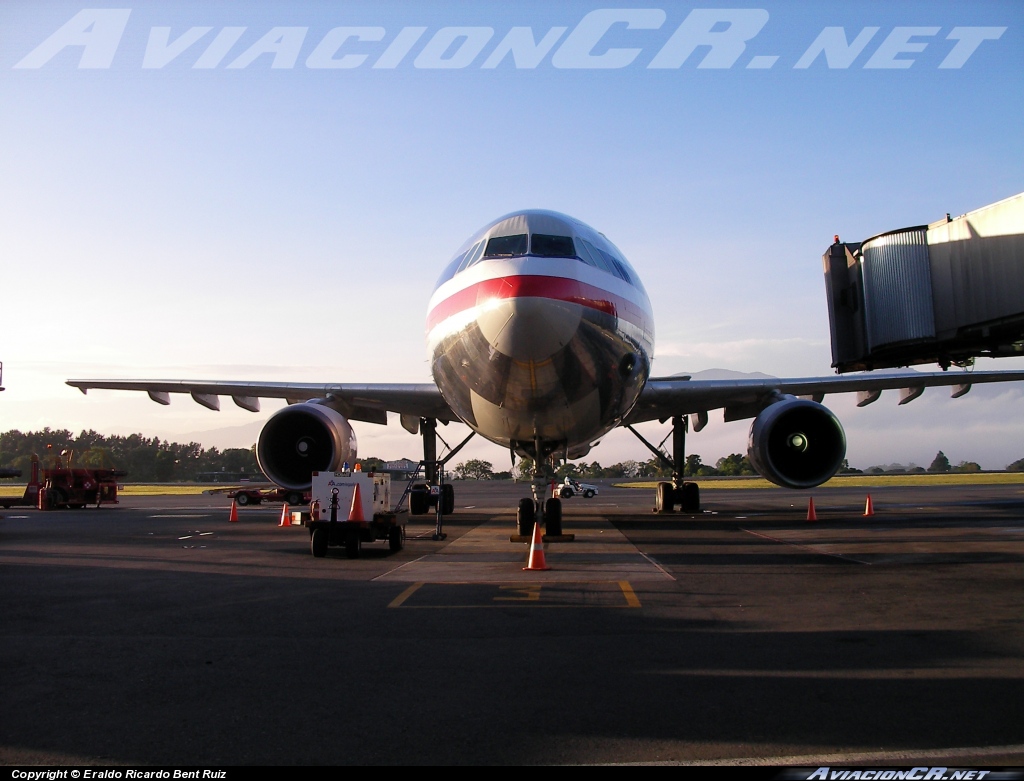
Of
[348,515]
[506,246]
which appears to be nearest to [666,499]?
[348,515]

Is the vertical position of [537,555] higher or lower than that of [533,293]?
lower

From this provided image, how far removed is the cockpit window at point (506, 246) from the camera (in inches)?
401

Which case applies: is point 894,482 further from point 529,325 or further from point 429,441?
point 529,325

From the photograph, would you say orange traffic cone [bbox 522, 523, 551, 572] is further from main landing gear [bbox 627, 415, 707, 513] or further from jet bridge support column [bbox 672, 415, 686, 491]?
jet bridge support column [bbox 672, 415, 686, 491]

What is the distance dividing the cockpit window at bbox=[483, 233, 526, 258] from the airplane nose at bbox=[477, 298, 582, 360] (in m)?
0.92

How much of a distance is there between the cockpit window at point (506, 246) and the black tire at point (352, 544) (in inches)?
180

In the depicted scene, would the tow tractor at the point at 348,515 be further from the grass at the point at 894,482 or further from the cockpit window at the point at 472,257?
the grass at the point at 894,482

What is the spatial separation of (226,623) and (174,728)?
2.85 metres

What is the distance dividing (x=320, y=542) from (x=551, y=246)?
216 inches

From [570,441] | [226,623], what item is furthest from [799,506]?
[226,623]

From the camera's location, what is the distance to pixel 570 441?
12742mm

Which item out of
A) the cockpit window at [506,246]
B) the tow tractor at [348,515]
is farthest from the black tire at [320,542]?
the cockpit window at [506,246]

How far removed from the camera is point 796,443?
590 inches
